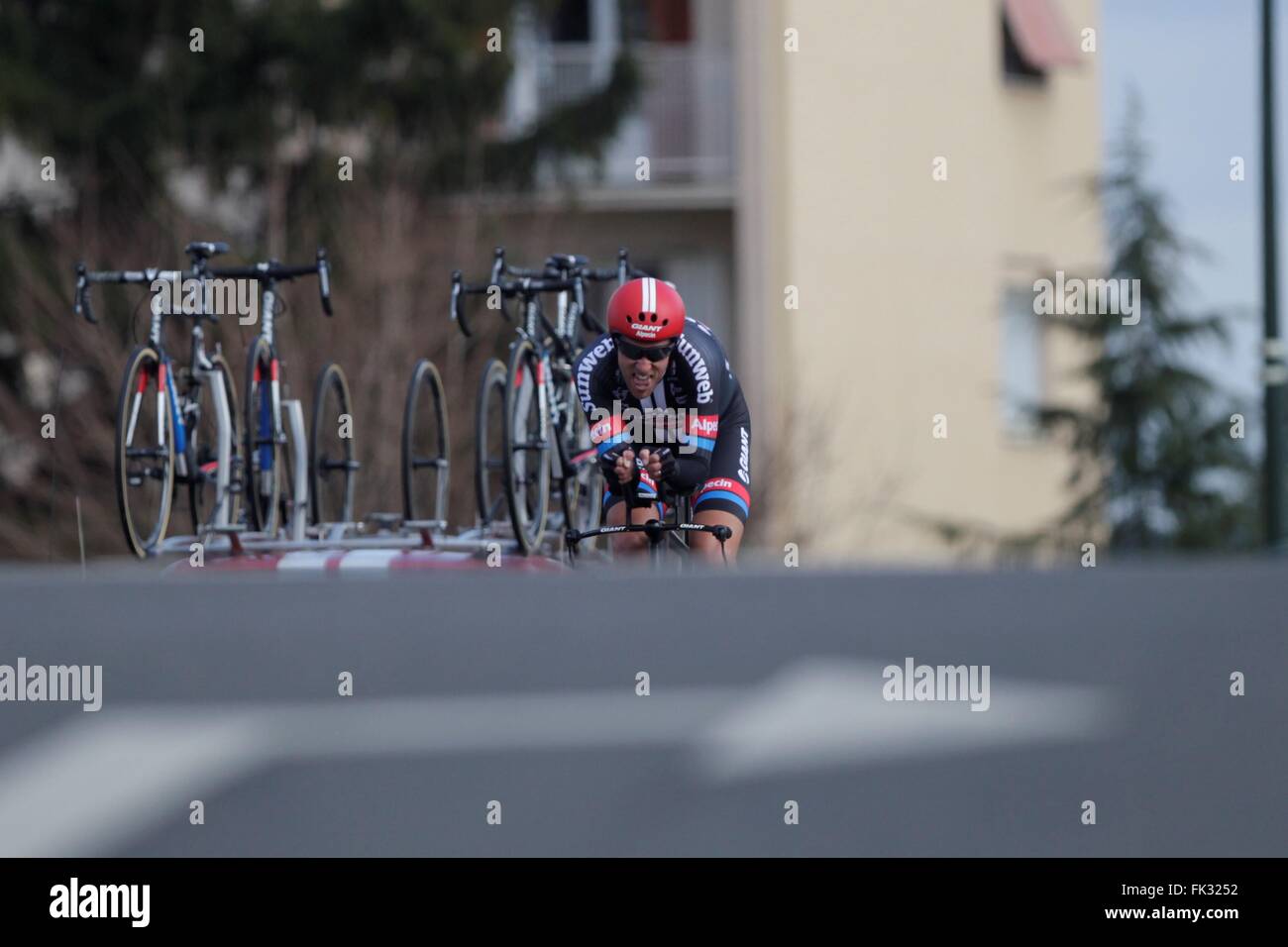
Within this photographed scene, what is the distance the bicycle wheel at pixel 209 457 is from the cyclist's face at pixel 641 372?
5.18 ft

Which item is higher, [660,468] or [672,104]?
[672,104]

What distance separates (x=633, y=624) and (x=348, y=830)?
0.76 metres

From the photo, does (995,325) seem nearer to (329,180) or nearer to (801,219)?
(801,219)

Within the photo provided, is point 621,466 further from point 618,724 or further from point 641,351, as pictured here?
point 618,724

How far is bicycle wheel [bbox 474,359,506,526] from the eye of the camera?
7.45 m

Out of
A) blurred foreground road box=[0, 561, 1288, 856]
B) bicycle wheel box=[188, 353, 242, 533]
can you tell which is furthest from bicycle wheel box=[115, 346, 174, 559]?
blurred foreground road box=[0, 561, 1288, 856]

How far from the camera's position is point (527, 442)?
7508mm

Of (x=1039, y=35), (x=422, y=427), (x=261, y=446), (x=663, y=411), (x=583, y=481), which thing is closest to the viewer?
(x=663, y=411)

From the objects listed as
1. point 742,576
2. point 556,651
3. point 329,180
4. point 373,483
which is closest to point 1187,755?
point 742,576

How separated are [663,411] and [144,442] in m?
1.82

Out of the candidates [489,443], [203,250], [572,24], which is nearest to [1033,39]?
[572,24]

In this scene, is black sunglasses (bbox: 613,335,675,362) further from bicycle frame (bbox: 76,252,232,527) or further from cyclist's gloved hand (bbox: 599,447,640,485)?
bicycle frame (bbox: 76,252,232,527)

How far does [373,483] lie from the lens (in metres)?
13.8

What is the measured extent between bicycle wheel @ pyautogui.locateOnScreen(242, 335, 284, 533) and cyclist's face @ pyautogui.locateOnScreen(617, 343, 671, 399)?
1502 mm
